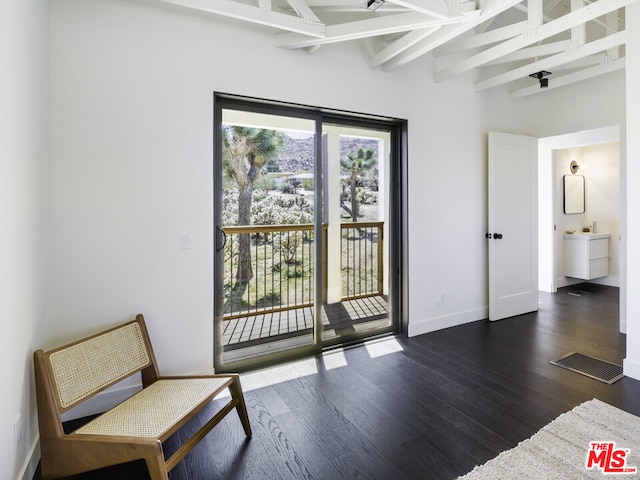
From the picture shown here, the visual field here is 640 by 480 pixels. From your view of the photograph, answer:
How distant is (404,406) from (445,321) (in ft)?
5.55

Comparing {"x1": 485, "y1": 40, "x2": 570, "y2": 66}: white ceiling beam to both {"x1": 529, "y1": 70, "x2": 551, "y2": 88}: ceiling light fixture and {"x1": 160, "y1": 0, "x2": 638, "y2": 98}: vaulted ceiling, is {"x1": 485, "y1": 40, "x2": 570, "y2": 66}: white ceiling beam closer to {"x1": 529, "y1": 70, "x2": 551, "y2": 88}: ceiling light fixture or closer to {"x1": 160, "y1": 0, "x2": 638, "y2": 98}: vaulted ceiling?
{"x1": 160, "y1": 0, "x2": 638, "y2": 98}: vaulted ceiling

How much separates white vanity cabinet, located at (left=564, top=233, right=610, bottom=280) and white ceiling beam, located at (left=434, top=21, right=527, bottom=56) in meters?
4.00

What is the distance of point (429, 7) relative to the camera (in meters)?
2.11

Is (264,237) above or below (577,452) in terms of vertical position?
above

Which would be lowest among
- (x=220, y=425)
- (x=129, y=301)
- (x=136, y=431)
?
(x=220, y=425)

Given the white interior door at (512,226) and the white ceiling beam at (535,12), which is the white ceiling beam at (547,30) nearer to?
the white ceiling beam at (535,12)

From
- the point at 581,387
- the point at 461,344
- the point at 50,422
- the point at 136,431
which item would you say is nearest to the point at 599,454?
the point at 581,387

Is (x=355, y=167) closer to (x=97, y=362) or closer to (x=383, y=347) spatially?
(x=383, y=347)

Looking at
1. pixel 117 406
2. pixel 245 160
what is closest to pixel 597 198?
pixel 245 160

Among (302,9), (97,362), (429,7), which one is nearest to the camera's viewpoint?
(97,362)

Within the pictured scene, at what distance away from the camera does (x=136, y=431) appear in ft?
4.91

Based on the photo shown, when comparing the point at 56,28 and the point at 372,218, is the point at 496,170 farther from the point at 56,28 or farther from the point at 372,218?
the point at 56,28

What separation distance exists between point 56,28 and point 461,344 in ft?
12.7

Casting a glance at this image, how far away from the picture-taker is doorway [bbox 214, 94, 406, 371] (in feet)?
9.21
